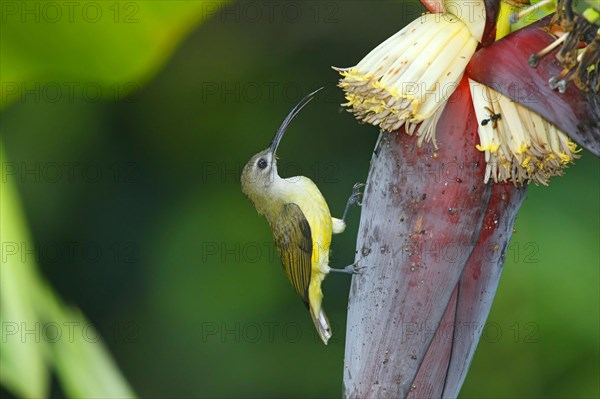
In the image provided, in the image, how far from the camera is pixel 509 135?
49 cm

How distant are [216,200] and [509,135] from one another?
37.3 inches

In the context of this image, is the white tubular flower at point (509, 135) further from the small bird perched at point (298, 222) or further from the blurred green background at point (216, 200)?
the blurred green background at point (216, 200)

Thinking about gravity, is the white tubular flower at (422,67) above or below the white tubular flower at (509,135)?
above

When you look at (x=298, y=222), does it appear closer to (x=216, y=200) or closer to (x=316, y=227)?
(x=316, y=227)

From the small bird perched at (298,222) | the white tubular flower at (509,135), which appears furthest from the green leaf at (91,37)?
the white tubular flower at (509,135)

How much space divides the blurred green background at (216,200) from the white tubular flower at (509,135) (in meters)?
0.72

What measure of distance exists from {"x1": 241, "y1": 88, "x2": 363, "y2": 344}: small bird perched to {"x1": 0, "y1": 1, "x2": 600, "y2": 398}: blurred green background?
0.19 m

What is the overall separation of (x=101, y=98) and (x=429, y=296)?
2.94 ft

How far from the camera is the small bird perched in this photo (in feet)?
3.56

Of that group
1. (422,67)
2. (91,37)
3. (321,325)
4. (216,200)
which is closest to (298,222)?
(321,325)

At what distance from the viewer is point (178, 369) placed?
58.3 inches

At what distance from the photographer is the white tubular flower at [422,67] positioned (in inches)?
19.1

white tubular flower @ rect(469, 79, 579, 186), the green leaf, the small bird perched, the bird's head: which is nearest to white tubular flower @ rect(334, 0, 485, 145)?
white tubular flower @ rect(469, 79, 579, 186)

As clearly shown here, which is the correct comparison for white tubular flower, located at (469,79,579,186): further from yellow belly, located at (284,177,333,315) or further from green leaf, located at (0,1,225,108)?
yellow belly, located at (284,177,333,315)
